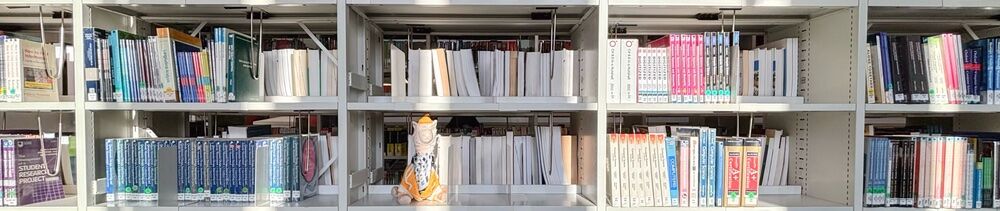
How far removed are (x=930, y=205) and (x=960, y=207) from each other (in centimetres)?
9

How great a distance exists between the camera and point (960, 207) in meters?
1.63

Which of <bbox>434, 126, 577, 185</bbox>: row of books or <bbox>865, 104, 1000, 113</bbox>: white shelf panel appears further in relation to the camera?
<bbox>434, 126, 577, 185</bbox>: row of books

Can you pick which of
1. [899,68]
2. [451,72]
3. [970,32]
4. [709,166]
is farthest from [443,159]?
[970,32]

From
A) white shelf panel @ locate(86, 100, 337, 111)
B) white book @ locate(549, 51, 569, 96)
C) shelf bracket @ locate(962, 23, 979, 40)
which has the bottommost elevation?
white shelf panel @ locate(86, 100, 337, 111)

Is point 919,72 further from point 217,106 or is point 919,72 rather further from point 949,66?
point 217,106

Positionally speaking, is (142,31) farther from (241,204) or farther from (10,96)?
(241,204)

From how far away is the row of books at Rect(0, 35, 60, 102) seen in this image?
158 centimetres

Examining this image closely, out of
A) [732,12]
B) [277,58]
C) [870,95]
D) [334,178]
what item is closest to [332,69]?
[277,58]

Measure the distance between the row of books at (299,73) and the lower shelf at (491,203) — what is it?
40 cm

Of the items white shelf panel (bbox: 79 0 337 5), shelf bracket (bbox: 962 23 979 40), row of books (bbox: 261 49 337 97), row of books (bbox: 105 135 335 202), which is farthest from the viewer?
shelf bracket (bbox: 962 23 979 40)

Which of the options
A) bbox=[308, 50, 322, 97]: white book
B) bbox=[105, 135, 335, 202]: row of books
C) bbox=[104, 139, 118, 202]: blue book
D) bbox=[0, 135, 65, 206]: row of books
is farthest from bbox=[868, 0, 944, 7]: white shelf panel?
bbox=[0, 135, 65, 206]: row of books

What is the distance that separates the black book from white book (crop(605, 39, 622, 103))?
86 centimetres

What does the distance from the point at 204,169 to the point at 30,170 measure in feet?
1.80

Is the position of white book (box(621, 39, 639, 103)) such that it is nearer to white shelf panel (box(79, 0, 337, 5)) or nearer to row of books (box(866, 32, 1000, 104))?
row of books (box(866, 32, 1000, 104))
